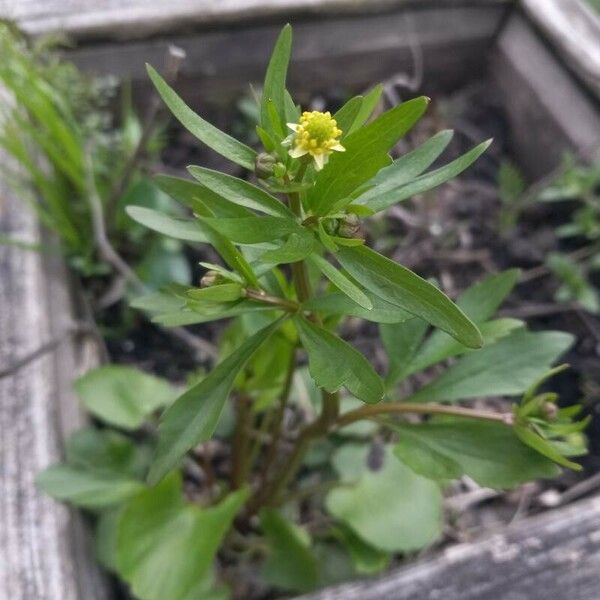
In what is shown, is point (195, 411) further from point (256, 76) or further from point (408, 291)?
point (256, 76)

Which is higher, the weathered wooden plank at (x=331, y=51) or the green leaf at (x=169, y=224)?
the weathered wooden plank at (x=331, y=51)

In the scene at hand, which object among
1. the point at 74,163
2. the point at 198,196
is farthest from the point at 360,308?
the point at 74,163

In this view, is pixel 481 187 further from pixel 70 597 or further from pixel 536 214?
pixel 70 597

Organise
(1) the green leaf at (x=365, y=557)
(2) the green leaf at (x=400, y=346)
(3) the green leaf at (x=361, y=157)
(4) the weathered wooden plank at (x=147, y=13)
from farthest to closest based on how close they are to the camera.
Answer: (4) the weathered wooden plank at (x=147, y=13), (1) the green leaf at (x=365, y=557), (2) the green leaf at (x=400, y=346), (3) the green leaf at (x=361, y=157)

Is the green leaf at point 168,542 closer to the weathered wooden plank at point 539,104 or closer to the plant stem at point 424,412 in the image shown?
the plant stem at point 424,412

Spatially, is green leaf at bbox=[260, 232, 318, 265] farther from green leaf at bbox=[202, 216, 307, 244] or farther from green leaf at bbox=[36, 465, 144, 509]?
green leaf at bbox=[36, 465, 144, 509]

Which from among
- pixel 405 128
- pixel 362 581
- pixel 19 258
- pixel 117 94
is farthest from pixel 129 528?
pixel 117 94

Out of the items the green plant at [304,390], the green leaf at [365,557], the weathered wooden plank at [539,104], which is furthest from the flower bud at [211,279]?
the weathered wooden plank at [539,104]
